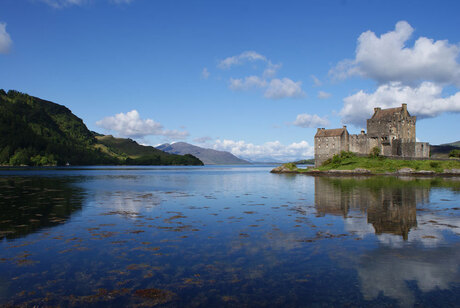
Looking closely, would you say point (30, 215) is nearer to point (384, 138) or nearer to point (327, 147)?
point (327, 147)

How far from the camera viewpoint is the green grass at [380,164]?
90.5 m

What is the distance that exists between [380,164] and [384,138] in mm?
15048

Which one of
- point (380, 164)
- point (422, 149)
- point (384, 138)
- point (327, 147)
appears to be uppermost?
point (384, 138)

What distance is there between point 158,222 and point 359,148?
4184 inches

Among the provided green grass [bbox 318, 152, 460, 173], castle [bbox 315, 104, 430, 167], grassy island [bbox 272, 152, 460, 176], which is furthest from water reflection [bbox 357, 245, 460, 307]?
castle [bbox 315, 104, 430, 167]

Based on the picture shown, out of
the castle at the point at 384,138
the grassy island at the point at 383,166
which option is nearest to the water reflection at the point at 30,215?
the grassy island at the point at 383,166

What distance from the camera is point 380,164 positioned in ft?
324

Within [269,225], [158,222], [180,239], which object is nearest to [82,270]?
[180,239]

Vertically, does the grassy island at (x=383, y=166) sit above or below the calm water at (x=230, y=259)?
above

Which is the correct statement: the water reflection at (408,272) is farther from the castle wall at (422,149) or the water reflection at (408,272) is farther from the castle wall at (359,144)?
the castle wall at (359,144)

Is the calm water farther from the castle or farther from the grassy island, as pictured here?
the castle

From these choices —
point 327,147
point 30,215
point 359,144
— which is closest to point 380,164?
point 359,144

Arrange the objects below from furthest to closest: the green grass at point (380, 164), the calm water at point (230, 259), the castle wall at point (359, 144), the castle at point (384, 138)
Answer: the castle wall at point (359, 144) → the castle at point (384, 138) → the green grass at point (380, 164) → the calm water at point (230, 259)

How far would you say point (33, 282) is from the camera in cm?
1074
